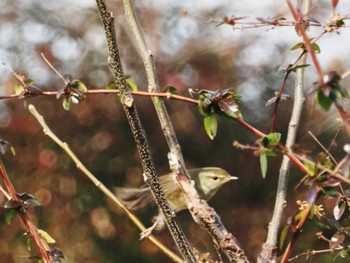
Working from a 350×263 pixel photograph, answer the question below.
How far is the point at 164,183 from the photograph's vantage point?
2.60 metres

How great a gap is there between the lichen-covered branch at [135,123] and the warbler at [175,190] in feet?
2.69

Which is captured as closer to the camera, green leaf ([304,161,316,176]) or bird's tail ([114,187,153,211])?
green leaf ([304,161,316,176])

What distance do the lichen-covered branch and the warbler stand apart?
32.3 inches

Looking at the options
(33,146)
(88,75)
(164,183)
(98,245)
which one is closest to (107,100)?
(88,75)

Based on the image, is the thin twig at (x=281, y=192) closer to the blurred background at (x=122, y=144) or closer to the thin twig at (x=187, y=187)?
the thin twig at (x=187, y=187)

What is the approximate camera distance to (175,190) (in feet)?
8.00

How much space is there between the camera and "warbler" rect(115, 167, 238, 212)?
238cm

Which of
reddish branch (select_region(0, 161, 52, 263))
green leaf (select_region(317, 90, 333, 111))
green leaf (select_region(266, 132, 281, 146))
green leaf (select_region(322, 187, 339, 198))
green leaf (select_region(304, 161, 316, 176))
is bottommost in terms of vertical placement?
green leaf (select_region(322, 187, 339, 198))

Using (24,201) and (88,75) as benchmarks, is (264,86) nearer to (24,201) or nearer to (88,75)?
(88,75)

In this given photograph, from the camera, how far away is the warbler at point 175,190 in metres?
2.38

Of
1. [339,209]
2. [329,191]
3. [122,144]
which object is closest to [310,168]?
[329,191]

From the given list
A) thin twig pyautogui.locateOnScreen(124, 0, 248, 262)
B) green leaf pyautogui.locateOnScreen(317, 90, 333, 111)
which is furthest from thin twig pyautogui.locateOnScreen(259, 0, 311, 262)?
green leaf pyautogui.locateOnScreen(317, 90, 333, 111)

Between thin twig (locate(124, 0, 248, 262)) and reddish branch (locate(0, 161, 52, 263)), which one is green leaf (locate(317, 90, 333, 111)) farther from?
reddish branch (locate(0, 161, 52, 263))

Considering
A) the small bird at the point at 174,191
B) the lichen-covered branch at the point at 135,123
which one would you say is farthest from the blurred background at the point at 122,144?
the lichen-covered branch at the point at 135,123
